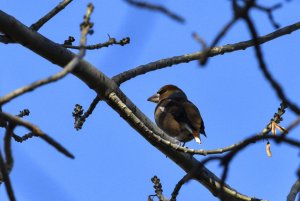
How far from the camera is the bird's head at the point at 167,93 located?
8.55 m

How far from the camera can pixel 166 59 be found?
16.5 feet

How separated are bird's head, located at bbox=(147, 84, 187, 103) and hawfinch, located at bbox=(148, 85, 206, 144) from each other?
0.20 metres

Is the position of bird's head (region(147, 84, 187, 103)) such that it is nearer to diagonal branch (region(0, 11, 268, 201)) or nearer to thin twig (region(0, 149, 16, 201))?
diagonal branch (region(0, 11, 268, 201))

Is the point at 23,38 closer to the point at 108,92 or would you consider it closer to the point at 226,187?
the point at 108,92

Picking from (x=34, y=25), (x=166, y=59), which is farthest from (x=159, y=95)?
(x=34, y=25)

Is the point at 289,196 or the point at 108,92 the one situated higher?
the point at 108,92

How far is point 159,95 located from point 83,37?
678 cm

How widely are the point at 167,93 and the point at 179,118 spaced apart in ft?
4.23

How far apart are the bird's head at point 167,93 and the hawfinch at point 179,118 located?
198 millimetres

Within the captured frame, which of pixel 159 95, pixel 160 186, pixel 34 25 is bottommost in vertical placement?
pixel 160 186

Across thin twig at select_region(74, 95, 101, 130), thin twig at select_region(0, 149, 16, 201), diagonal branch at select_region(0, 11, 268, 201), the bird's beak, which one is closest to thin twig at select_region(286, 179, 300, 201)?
diagonal branch at select_region(0, 11, 268, 201)

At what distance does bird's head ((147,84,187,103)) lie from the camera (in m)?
8.55

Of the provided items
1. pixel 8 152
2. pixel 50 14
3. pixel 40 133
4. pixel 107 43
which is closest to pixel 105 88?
pixel 107 43

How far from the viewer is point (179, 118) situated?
24.7 feet
